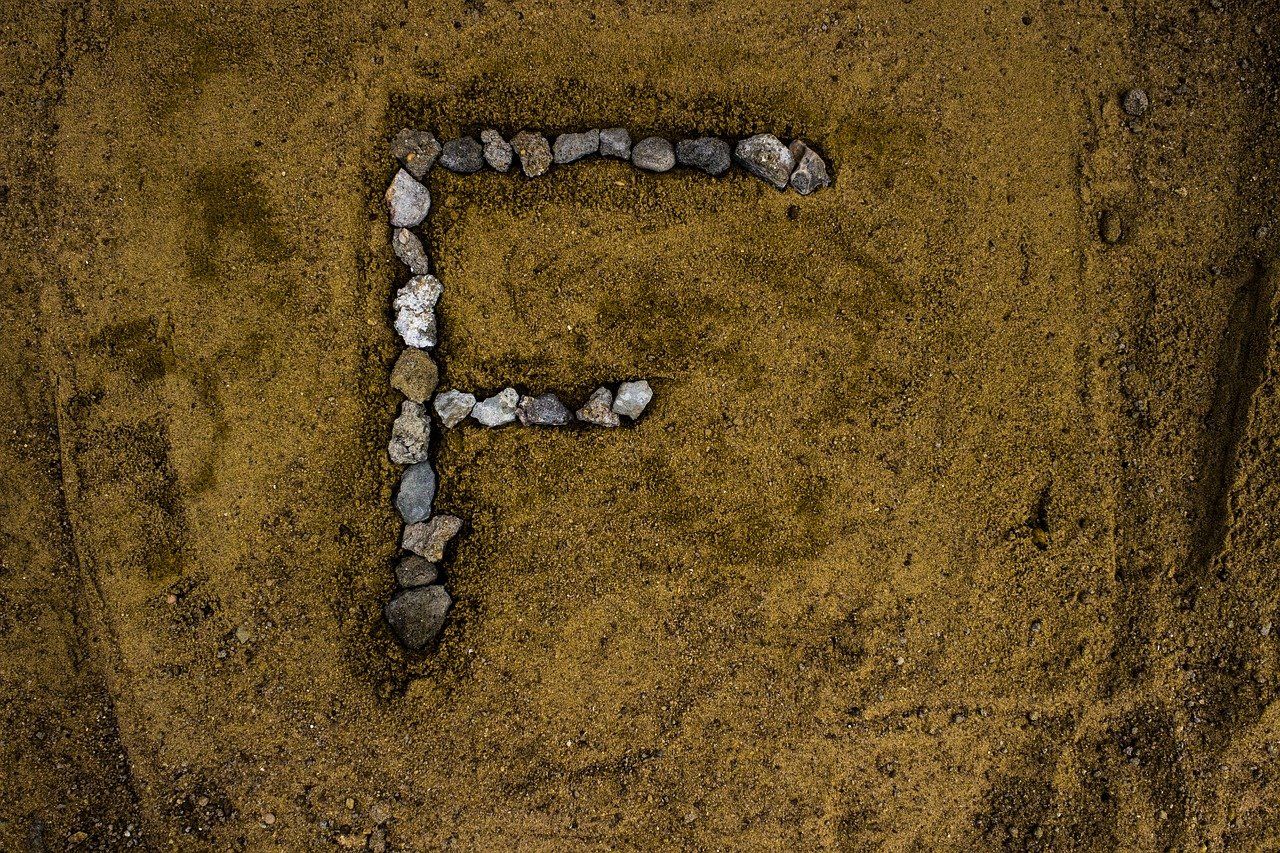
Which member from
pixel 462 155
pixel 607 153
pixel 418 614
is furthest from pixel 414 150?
pixel 418 614

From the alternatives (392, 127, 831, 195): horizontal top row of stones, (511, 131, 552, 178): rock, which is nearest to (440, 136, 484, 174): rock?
(392, 127, 831, 195): horizontal top row of stones

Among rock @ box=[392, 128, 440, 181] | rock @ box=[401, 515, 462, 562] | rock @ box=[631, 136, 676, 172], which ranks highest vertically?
rock @ box=[631, 136, 676, 172]

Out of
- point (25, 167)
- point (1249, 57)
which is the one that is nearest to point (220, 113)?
point (25, 167)

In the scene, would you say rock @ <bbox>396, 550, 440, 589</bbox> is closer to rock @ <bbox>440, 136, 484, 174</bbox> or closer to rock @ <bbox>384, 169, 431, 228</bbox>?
rock @ <bbox>384, 169, 431, 228</bbox>

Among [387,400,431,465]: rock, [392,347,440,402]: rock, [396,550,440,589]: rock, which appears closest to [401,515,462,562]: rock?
[396,550,440,589]: rock

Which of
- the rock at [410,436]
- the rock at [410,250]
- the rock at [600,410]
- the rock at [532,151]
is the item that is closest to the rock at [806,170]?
the rock at [532,151]

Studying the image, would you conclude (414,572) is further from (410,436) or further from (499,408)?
(499,408)

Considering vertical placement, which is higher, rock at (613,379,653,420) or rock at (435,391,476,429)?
rock at (613,379,653,420)
